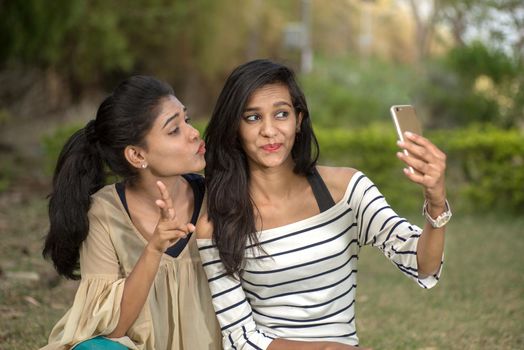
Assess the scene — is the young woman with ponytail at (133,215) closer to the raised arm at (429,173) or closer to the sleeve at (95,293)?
the sleeve at (95,293)

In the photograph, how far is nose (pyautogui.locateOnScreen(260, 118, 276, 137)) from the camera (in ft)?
9.99

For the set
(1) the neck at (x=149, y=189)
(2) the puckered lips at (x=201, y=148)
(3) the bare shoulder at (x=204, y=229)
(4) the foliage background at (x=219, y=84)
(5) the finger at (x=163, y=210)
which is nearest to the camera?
(5) the finger at (x=163, y=210)

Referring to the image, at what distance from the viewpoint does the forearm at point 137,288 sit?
2920 millimetres

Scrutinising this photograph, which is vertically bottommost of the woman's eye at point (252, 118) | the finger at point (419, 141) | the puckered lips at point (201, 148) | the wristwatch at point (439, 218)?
the wristwatch at point (439, 218)

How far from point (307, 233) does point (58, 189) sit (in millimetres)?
1052

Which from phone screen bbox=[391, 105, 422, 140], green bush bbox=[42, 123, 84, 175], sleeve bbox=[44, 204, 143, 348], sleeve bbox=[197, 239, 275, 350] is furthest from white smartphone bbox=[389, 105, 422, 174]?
green bush bbox=[42, 123, 84, 175]

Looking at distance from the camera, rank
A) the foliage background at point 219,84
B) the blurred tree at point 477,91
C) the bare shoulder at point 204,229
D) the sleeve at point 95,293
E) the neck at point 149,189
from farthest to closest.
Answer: the blurred tree at point 477,91
the foliage background at point 219,84
the neck at point 149,189
the bare shoulder at point 204,229
the sleeve at point 95,293

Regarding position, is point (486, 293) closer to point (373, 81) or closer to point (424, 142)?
point (424, 142)

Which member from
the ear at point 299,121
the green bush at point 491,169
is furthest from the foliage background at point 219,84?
the ear at point 299,121

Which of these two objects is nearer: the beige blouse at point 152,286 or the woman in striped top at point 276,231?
the woman in striped top at point 276,231

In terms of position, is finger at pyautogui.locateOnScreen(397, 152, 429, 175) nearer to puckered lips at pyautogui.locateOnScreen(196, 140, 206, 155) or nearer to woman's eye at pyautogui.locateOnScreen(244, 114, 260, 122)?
woman's eye at pyautogui.locateOnScreen(244, 114, 260, 122)

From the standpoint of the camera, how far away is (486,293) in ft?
21.3

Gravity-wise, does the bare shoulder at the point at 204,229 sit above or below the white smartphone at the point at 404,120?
below

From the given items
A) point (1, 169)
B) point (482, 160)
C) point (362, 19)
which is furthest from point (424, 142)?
point (362, 19)
